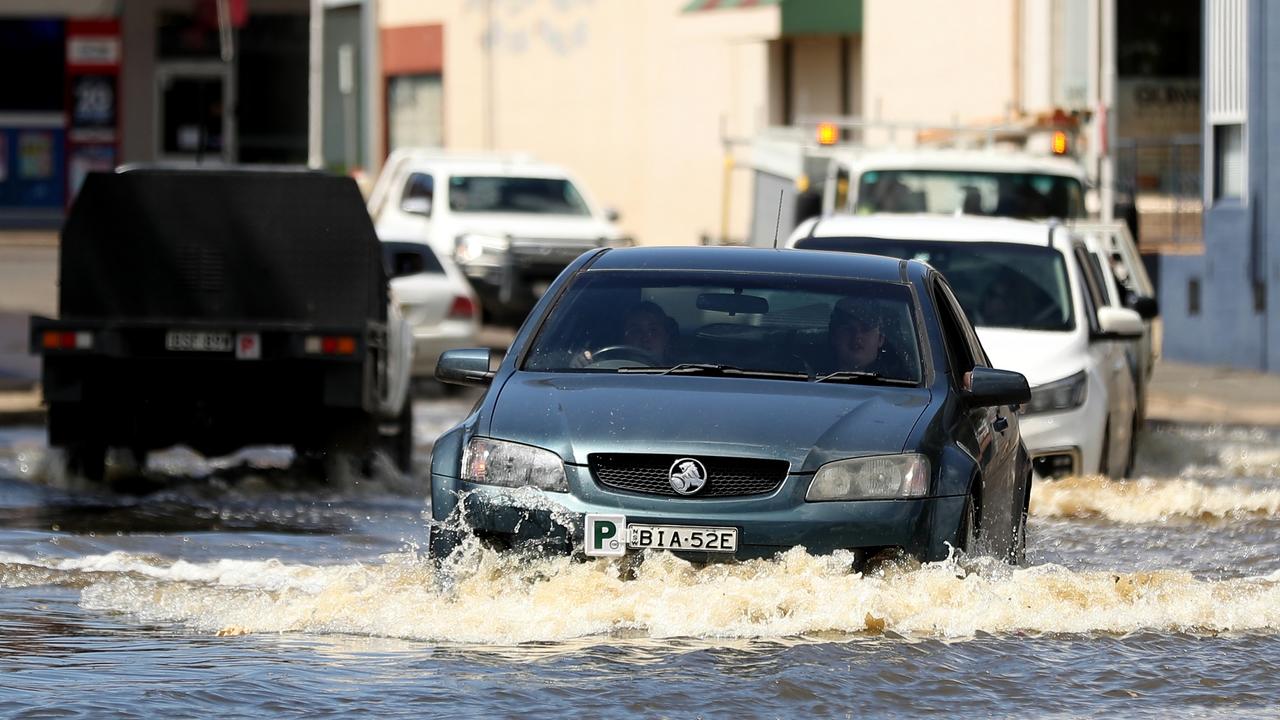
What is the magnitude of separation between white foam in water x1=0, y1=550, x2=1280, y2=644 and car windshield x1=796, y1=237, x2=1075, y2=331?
4615 millimetres

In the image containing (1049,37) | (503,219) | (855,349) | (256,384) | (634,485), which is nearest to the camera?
(634,485)

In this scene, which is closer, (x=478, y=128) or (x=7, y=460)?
(x=7, y=460)

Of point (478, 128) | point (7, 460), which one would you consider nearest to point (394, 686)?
point (7, 460)

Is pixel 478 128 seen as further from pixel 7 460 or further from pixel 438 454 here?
pixel 438 454

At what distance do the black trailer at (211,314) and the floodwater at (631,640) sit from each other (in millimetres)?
3515

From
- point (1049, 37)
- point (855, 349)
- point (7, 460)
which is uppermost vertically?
point (1049, 37)

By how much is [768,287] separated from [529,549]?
A: 1.58m

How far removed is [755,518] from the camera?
799cm

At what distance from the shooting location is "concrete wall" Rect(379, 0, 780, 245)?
36.3m

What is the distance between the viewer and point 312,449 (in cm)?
1461

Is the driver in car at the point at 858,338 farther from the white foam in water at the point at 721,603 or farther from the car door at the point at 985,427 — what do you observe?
the white foam in water at the point at 721,603

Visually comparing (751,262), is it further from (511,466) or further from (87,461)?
(87,461)

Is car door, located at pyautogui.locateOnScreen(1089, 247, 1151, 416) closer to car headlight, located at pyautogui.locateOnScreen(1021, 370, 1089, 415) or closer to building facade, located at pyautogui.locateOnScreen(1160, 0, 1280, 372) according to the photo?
car headlight, located at pyautogui.locateOnScreen(1021, 370, 1089, 415)

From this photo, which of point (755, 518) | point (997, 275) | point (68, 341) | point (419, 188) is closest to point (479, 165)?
point (419, 188)
